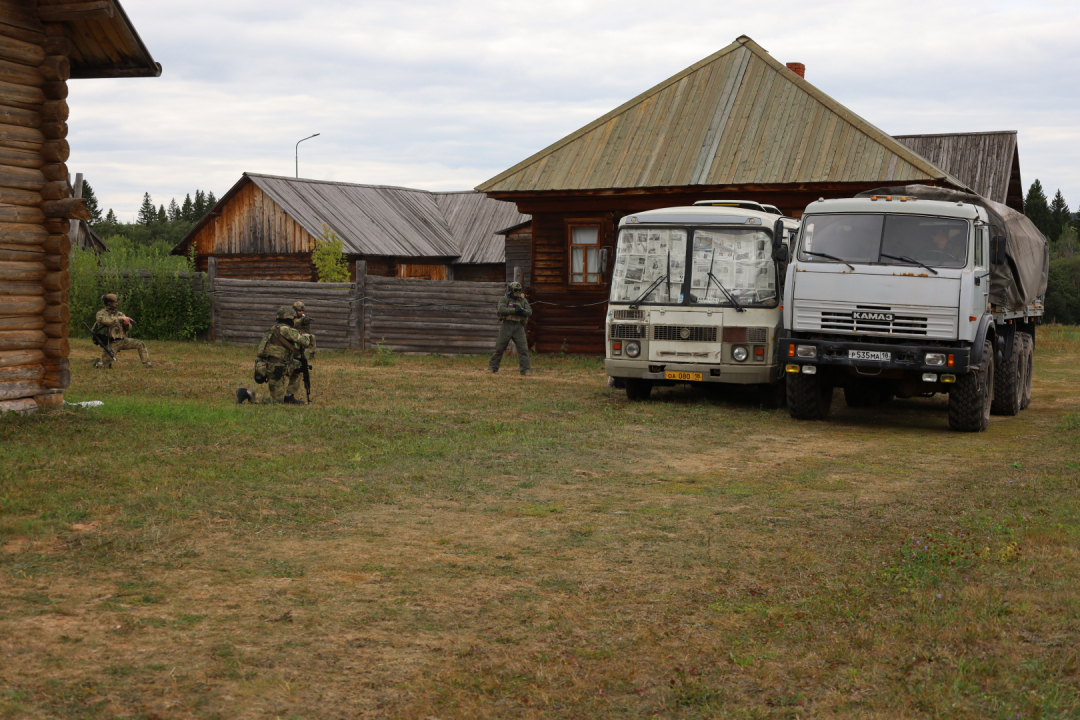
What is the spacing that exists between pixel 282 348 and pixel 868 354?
7.17 metres

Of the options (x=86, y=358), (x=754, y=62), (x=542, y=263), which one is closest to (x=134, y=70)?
(x=86, y=358)

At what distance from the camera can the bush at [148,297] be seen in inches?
979

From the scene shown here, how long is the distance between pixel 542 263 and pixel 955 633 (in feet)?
62.3

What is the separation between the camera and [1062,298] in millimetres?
51875

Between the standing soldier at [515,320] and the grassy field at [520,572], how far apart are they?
7099 millimetres

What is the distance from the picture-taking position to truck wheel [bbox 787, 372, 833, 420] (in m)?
13.1

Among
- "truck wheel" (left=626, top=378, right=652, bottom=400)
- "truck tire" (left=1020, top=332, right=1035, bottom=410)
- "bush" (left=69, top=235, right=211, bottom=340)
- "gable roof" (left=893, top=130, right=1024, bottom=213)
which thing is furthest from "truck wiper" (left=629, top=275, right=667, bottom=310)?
"gable roof" (left=893, top=130, right=1024, bottom=213)

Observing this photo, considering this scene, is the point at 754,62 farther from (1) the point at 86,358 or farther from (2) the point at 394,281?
(1) the point at 86,358

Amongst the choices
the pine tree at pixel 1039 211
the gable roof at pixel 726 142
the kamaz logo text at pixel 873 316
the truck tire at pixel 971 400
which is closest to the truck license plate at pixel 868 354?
the kamaz logo text at pixel 873 316

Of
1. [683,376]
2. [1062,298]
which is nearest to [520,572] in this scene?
[683,376]

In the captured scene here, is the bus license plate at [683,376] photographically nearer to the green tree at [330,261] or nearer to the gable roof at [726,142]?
the gable roof at [726,142]

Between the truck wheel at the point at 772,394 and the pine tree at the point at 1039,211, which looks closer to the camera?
the truck wheel at the point at 772,394

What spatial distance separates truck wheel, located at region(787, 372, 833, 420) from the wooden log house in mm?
8705

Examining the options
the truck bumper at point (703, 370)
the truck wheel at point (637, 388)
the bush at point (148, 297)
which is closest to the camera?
the truck bumper at point (703, 370)
